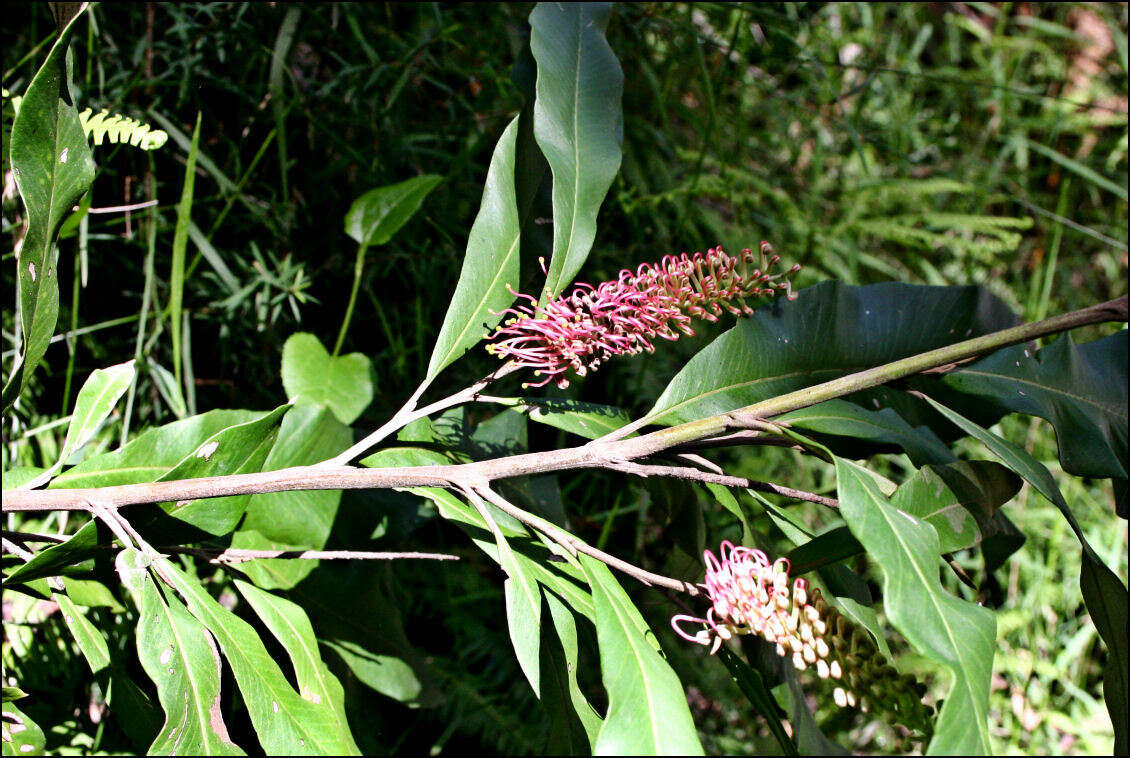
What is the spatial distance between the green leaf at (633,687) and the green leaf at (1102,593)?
0.28m

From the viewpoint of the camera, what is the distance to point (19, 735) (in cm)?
71

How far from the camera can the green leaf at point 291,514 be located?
2.84 feet

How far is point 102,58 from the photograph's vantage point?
1152mm

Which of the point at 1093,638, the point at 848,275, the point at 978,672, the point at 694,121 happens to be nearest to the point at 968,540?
the point at 978,672

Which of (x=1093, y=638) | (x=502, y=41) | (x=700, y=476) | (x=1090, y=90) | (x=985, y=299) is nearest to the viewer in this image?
(x=700, y=476)

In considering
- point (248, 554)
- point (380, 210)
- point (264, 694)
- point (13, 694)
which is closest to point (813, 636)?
point (264, 694)

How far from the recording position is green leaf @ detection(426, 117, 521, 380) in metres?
0.74

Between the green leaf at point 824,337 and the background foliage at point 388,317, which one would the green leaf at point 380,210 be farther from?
the green leaf at point 824,337

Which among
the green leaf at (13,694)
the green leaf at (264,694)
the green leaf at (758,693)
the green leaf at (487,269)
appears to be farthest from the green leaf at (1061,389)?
the green leaf at (13,694)

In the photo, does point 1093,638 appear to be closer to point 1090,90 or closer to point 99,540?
Result: point 1090,90

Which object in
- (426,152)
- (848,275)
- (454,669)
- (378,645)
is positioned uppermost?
(426,152)

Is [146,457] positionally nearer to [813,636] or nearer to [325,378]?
[325,378]

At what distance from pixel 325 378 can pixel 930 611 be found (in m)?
0.76

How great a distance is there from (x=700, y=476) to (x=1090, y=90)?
2.58 m
